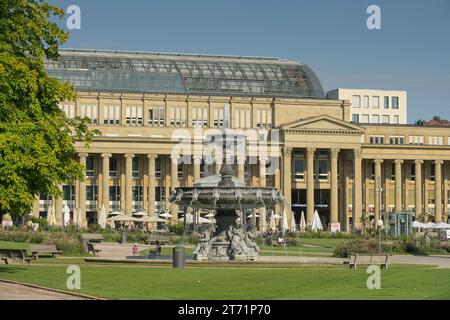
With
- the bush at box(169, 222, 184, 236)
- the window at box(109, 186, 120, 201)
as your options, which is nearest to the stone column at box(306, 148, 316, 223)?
the window at box(109, 186, 120, 201)

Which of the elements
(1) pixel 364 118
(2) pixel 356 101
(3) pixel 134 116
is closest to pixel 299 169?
(2) pixel 356 101

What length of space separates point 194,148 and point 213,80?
1179 cm

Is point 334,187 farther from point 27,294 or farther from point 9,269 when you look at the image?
point 27,294

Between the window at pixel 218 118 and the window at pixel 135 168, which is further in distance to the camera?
the window at pixel 218 118

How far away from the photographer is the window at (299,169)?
144m

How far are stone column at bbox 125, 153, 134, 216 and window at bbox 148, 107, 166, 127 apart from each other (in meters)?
7.44

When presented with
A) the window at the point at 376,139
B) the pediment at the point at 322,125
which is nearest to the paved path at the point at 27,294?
the pediment at the point at 322,125

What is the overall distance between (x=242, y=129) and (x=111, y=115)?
17.9 metres

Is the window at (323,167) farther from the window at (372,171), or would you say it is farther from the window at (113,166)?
the window at (113,166)

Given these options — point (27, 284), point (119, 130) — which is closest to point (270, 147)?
point (119, 130)

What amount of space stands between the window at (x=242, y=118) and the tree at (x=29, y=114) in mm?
100230

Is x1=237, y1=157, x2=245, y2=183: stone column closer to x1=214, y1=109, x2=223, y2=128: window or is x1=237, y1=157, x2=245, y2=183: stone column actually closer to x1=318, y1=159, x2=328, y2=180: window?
x1=214, y1=109, x2=223, y2=128: window

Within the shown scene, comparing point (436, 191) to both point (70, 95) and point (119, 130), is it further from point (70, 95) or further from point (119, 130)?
point (70, 95)
